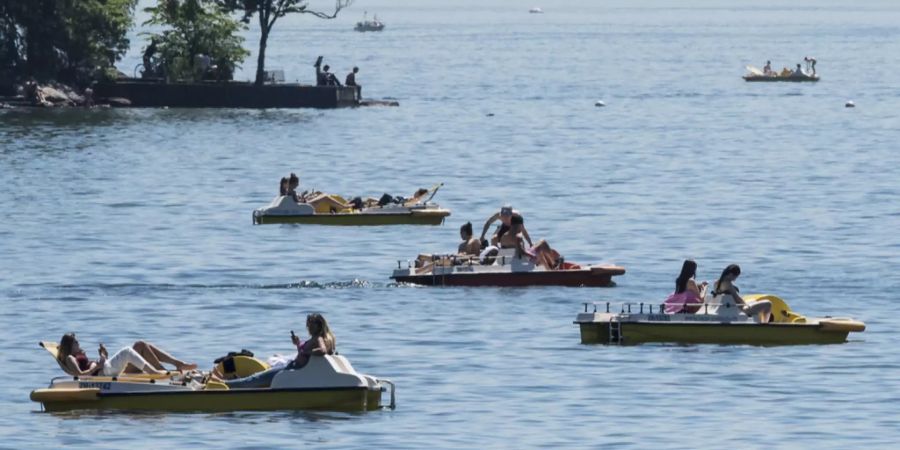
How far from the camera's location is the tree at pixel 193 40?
11919 cm

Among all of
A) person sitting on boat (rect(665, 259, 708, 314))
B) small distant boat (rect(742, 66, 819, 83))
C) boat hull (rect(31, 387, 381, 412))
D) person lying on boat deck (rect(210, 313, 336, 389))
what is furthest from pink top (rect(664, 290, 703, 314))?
small distant boat (rect(742, 66, 819, 83))

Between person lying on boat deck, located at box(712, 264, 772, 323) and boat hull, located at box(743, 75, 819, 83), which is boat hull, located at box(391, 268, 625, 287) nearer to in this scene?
person lying on boat deck, located at box(712, 264, 772, 323)

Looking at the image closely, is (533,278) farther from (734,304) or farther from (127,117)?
(127,117)

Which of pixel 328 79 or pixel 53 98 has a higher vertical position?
pixel 328 79

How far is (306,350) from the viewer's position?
35031 millimetres

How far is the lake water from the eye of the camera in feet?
119

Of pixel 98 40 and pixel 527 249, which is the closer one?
pixel 527 249

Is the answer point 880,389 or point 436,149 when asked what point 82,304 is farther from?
point 436,149

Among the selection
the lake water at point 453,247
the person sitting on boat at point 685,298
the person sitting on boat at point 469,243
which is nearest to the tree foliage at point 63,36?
the lake water at point 453,247

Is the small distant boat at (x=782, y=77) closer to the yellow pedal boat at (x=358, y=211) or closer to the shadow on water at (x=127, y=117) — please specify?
the shadow on water at (x=127, y=117)

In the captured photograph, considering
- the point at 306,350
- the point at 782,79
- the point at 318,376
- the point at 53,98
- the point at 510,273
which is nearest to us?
the point at 306,350

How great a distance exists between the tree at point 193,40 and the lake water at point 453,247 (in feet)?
8.80

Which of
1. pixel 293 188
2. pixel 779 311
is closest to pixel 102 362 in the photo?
pixel 779 311

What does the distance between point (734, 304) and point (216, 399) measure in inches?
438
